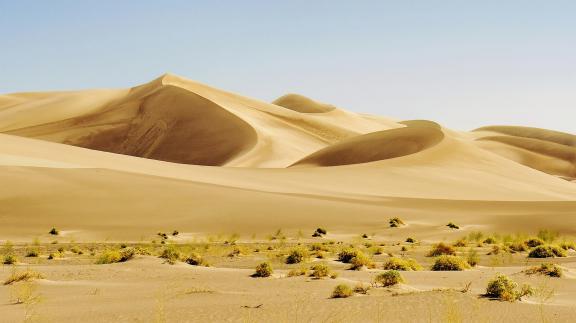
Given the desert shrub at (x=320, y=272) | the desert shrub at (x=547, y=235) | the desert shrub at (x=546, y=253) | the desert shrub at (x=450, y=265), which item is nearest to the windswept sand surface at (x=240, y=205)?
the desert shrub at (x=320, y=272)

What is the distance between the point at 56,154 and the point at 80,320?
56.7 m

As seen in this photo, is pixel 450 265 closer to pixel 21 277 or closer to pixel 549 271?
pixel 549 271

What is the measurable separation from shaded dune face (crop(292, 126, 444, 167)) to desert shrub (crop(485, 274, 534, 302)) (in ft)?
269

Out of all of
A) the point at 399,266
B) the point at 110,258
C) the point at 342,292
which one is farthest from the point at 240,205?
the point at 342,292

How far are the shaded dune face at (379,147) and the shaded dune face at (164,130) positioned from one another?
64.4 ft

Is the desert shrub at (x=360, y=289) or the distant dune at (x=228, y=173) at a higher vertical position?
the distant dune at (x=228, y=173)

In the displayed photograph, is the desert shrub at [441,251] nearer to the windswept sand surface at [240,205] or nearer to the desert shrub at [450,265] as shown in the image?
the windswept sand surface at [240,205]

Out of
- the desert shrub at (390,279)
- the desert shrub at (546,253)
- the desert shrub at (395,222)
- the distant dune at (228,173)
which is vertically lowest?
the desert shrub at (546,253)

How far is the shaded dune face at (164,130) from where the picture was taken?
122m

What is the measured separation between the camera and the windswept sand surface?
11.4 metres

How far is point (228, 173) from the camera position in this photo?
70.3 meters

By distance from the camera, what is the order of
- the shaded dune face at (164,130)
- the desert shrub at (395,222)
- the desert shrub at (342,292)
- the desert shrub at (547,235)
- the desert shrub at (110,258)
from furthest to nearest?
1. the shaded dune face at (164,130)
2. the desert shrub at (395,222)
3. the desert shrub at (547,235)
4. the desert shrub at (110,258)
5. the desert shrub at (342,292)

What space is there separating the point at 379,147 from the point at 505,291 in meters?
89.0

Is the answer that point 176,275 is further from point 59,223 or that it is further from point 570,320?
point 59,223
